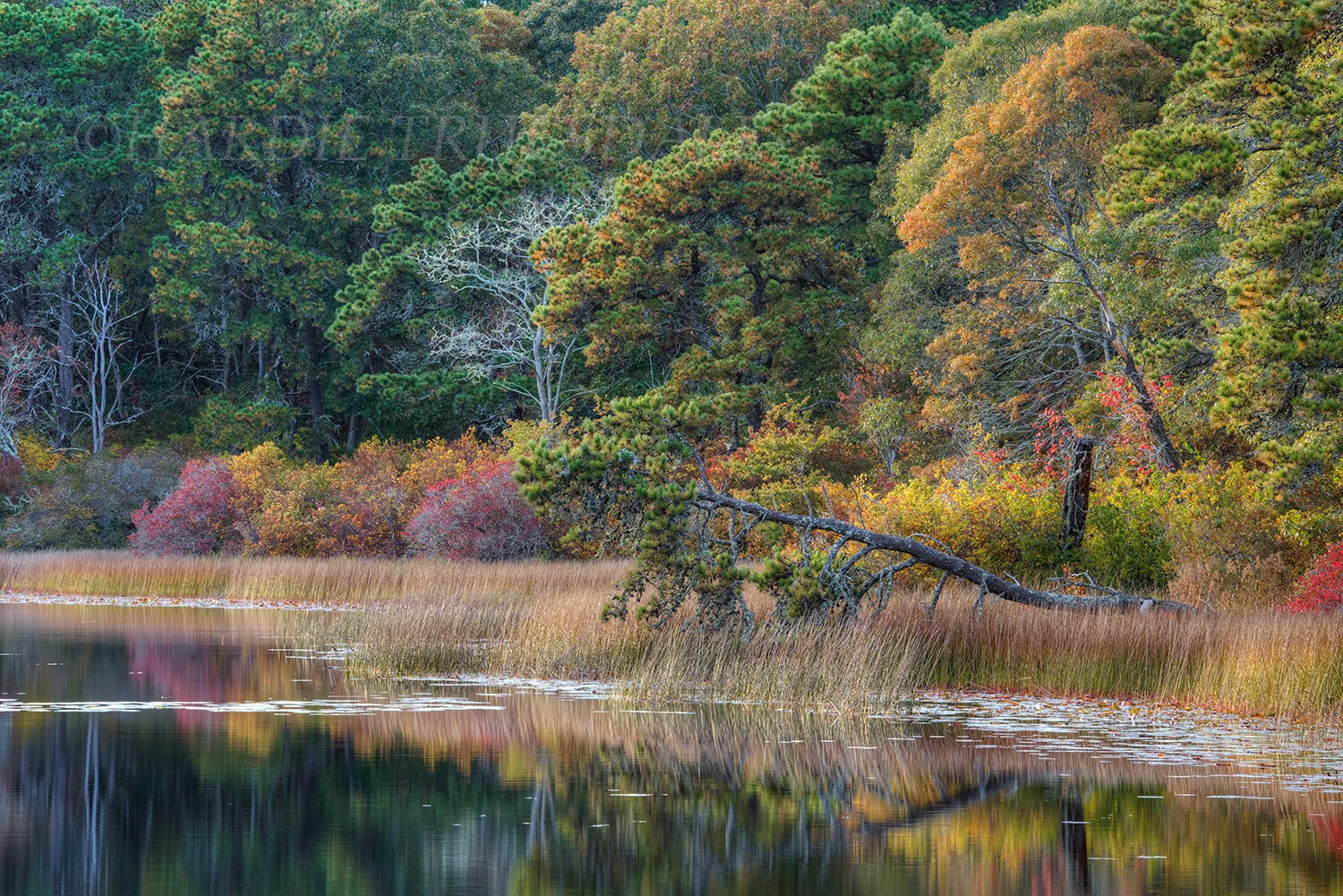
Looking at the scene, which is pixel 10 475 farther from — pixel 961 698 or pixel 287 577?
pixel 961 698

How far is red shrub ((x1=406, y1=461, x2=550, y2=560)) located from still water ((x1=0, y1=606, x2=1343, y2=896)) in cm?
1822

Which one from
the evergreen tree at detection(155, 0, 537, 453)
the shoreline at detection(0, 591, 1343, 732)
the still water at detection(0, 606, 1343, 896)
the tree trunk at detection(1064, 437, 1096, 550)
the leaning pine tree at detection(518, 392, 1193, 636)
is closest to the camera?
the still water at detection(0, 606, 1343, 896)

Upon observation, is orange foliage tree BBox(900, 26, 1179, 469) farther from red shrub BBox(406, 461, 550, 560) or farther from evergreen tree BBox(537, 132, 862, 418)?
red shrub BBox(406, 461, 550, 560)

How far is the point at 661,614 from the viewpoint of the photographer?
1688cm

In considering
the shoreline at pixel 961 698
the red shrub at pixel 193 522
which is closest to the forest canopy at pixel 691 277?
the red shrub at pixel 193 522

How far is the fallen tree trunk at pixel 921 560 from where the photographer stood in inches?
641

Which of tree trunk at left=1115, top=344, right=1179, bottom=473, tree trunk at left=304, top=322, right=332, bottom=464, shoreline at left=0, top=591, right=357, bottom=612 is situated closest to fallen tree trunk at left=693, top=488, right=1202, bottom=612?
tree trunk at left=1115, top=344, right=1179, bottom=473

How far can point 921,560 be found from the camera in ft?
55.5

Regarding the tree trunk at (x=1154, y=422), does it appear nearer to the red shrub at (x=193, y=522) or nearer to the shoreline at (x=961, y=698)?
the shoreline at (x=961, y=698)

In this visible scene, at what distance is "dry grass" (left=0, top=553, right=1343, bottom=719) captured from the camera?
13727mm

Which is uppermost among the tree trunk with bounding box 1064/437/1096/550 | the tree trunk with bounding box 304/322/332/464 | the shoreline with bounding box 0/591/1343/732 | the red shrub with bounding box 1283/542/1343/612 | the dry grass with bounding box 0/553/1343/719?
the tree trunk with bounding box 304/322/332/464

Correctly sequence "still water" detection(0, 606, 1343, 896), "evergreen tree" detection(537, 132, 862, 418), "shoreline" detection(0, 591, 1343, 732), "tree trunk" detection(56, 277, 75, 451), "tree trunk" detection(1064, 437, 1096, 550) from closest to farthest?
1. "still water" detection(0, 606, 1343, 896)
2. "shoreline" detection(0, 591, 1343, 732)
3. "tree trunk" detection(1064, 437, 1096, 550)
4. "evergreen tree" detection(537, 132, 862, 418)
5. "tree trunk" detection(56, 277, 75, 451)

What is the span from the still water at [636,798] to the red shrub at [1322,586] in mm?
3838

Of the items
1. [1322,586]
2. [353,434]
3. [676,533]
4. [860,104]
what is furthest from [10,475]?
[1322,586]
